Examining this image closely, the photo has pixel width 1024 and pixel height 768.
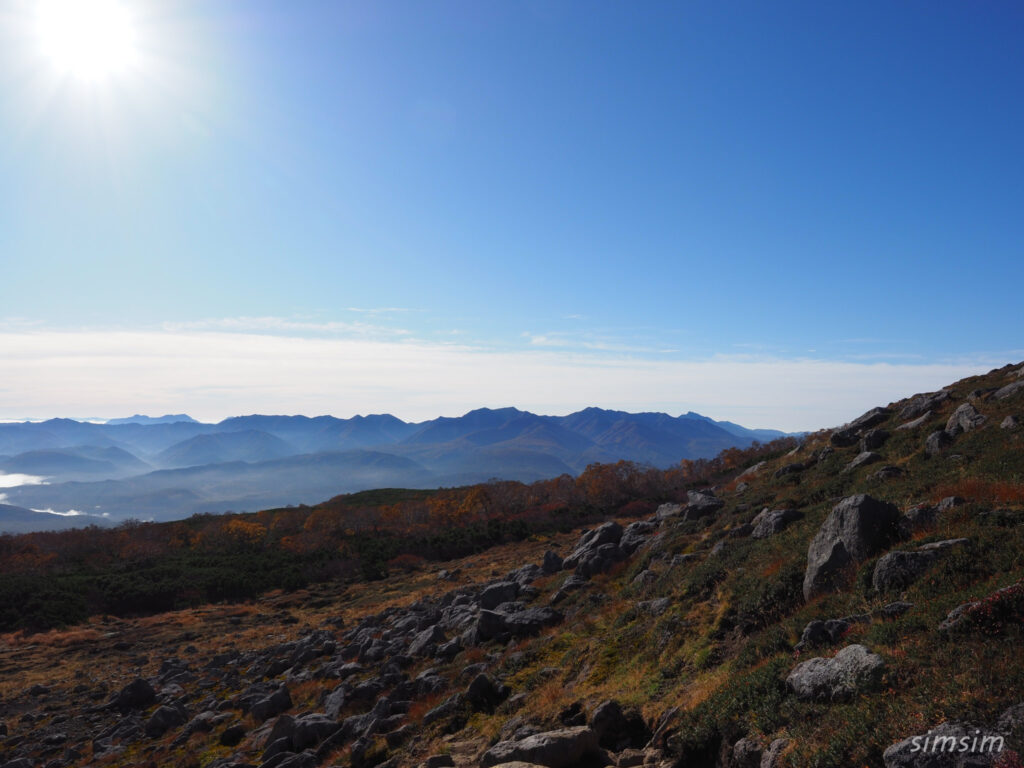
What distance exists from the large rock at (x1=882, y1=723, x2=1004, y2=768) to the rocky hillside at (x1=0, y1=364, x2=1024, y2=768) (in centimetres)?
4

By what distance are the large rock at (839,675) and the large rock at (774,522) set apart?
12120 mm

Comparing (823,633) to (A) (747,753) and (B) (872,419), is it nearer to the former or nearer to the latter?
(A) (747,753)

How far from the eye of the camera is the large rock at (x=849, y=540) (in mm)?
14242

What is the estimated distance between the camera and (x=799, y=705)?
30.9ft

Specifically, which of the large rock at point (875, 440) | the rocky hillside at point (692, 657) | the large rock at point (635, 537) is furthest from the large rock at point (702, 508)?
the large rock at point (875, 440)

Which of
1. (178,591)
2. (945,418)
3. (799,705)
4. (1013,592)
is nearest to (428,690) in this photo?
(799,705)

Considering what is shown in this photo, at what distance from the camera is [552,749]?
1127 cm

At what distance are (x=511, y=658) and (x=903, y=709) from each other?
1457cm

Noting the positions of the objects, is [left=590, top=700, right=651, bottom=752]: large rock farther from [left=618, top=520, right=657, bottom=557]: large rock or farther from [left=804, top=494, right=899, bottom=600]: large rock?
[left=618, top=520, right=657, bottom=557]: large rock

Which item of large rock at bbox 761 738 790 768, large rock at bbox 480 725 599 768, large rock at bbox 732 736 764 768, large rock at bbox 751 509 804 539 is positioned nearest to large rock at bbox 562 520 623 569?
large rock at bbox 751 509 804 539

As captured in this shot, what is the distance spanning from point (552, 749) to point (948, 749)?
736 cm

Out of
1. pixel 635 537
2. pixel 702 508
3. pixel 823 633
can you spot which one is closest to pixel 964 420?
pixel 702 508

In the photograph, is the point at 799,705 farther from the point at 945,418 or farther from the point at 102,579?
the point at 102,579

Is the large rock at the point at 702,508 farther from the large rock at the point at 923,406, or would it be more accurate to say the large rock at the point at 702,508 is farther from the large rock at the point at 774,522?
the large rock at the point at 923,406
